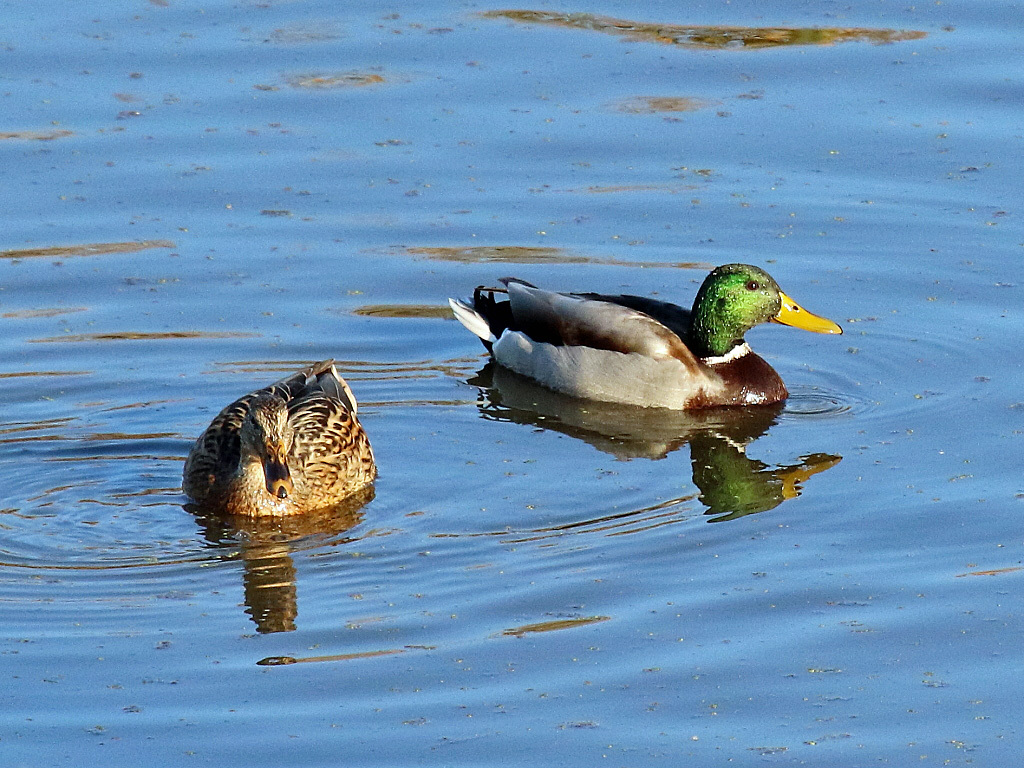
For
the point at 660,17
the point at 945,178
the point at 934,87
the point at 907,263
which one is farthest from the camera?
the point at 660,17

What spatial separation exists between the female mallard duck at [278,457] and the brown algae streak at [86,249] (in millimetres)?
3296

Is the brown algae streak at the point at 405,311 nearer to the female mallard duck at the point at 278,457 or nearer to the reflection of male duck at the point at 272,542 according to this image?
the female mallard duck at the point at 278,457

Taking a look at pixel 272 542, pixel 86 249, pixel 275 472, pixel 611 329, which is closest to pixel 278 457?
pixel 275 472

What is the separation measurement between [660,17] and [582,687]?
10.8 m

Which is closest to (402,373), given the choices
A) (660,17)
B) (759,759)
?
(759,759)

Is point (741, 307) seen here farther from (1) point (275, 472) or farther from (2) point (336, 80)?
(2) point (336, 80)

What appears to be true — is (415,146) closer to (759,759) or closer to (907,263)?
(907,263)

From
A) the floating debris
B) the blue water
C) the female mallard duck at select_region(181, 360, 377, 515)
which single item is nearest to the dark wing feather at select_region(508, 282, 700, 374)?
the blue water

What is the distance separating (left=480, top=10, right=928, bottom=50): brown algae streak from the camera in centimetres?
1739

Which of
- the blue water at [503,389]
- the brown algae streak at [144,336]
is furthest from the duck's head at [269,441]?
the brown algae streak at [144,336]

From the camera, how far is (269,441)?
10125 millimetres

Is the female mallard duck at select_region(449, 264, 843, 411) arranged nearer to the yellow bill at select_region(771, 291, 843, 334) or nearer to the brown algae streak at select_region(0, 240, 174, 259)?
the yellow bill at select_region(771, 291, 843, 334)

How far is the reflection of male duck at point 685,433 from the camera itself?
35.5ft

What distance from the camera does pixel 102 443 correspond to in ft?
36.3
